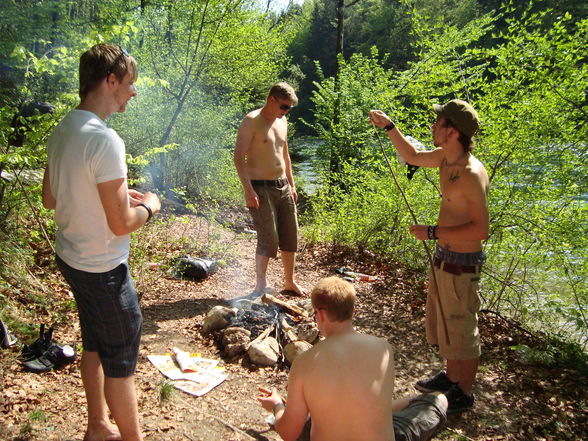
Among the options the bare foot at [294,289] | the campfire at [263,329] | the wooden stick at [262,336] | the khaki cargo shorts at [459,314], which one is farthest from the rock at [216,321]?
the khaki cargo shorts at [459,314]

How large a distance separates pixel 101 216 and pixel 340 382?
120 cm

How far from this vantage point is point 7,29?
6.30m

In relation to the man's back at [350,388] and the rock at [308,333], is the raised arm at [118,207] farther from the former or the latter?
the rock at [308,333]

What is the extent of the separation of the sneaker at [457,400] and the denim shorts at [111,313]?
2104 mm

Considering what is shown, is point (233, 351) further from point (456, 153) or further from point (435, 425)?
point (456, 153)

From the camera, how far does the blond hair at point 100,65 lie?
1.88 metres

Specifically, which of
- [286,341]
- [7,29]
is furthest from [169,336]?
[7,29]

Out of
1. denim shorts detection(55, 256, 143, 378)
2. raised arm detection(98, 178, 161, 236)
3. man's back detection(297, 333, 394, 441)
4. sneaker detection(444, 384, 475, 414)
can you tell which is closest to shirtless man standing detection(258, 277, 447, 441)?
man's back detection(297, 333, 394, 441)

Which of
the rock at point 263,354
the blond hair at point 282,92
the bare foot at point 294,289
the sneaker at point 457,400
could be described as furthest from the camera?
the bare foot at point 294,289

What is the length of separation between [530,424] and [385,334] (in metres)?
1.56

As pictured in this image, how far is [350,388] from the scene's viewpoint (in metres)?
1.79

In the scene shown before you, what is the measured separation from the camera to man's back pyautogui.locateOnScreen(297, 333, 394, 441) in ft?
5.90

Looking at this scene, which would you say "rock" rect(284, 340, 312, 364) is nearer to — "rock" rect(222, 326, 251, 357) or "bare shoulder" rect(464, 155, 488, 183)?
"rock" rect(222, 326, 251, 357)

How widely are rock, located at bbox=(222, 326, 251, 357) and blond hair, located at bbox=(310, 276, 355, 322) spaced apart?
1.85 metres
